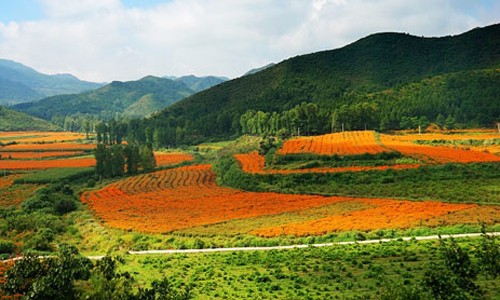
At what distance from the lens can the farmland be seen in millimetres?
34875

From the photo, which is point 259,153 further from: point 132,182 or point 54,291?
point 54,291

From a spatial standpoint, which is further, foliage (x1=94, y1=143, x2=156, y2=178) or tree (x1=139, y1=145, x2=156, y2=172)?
tree (x1=139, y1=145, x2=156, y2=172)

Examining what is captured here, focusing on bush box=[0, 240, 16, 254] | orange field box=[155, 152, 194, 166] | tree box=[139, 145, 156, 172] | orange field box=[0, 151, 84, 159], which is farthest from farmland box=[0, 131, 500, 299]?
orange field box=[0, 151, 84, 159]

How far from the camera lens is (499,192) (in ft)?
199

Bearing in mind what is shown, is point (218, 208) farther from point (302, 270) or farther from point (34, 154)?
point (34, 154)

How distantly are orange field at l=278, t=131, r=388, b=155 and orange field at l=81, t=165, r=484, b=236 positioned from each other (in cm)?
2202

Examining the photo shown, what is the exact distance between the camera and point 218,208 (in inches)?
2544

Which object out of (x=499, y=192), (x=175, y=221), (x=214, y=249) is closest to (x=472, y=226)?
(x=499, y=192)

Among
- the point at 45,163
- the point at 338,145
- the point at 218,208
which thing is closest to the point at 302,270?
the point at 218,208

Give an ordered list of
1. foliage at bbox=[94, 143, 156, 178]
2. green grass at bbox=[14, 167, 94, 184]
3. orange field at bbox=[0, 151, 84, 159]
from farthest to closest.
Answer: orange field at bbox=[0, 151, 84, 159]
foliage at bbox=[94, 143, 156, 178]
green grass at bbox=[14, 167, 94, 184]

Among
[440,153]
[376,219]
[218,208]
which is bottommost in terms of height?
[218,208]

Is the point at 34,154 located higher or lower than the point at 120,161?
higher

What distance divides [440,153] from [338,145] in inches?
897

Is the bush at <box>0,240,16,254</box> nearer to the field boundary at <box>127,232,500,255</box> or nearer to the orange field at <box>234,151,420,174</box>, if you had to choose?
the field boundary at <box>127,232,500,255</box>
